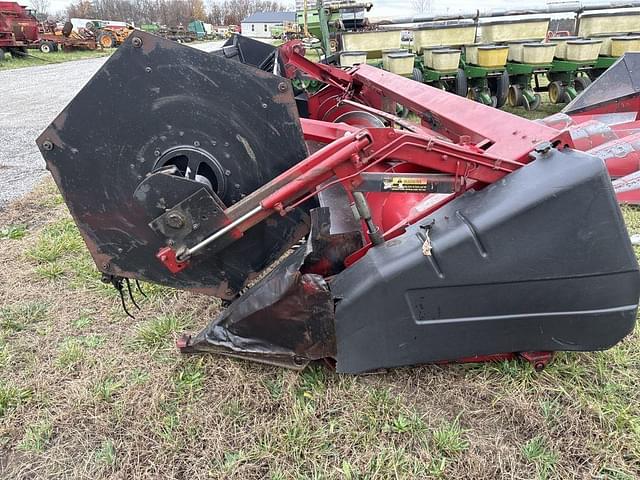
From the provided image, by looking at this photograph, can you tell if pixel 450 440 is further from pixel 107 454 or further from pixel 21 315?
pixel 21 315

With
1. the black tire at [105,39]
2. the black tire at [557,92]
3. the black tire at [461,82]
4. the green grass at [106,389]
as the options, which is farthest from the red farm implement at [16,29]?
the green grass at [106,389]

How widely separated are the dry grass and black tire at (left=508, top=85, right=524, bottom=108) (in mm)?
6442

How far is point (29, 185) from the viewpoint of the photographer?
17.4 ft

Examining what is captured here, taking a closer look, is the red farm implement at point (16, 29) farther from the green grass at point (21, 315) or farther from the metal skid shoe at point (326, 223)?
the metal skid shoe at point (326, 223)

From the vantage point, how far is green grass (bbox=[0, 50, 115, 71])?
1840 cm

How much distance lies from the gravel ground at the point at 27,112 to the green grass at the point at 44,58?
126cm

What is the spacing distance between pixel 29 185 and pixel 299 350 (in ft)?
15.0

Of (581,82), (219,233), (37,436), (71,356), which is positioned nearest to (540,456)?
(219,233)

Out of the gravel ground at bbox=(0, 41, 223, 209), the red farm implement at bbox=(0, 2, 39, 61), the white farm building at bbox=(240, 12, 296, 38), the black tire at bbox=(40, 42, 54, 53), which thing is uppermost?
the red farm implement at bbox=(0, 2, 39, 61)

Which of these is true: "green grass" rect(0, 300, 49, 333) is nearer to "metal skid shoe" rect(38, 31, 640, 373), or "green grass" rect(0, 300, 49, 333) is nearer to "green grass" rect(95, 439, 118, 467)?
"metal skid shoe" rect(38, 31, 640, 373)

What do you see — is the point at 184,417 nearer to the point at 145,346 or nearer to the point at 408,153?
the point at 145,346

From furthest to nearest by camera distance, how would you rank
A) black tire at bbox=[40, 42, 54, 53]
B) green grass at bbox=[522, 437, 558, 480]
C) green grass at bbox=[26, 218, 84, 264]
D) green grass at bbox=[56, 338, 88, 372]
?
black tire at bbox=[40, 42, 54, 53] → green grass at bbox=[26, 218, 84, 264] → green grass at bbox=[56, 338, 88, 372] → green grass at bbox=[522, 437, 558, 480]

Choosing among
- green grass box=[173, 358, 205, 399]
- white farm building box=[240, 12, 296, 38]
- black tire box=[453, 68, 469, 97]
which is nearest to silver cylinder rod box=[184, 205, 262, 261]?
green grass box=[173, 358, 205, 399]

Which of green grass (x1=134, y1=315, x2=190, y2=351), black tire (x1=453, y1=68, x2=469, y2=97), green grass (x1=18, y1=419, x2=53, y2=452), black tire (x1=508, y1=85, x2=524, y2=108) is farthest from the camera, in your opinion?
black tire (x1=508, y1=85, x2=524, y2=108)
